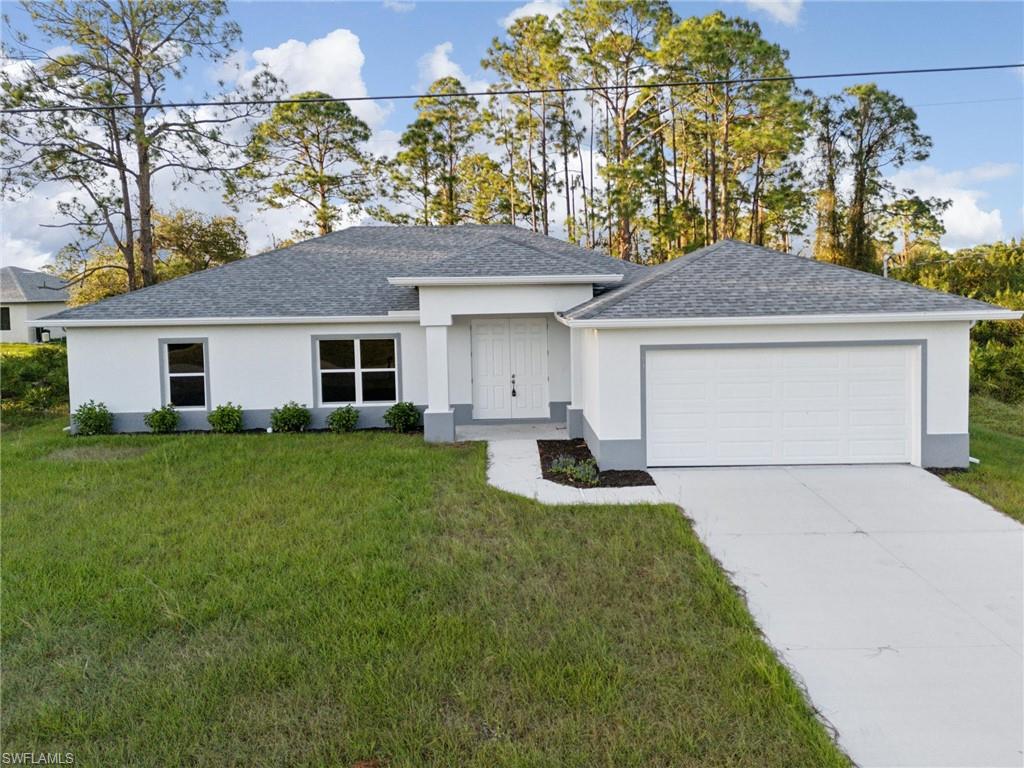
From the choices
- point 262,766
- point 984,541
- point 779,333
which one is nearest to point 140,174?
point 779,333

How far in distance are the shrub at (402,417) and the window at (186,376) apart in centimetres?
429

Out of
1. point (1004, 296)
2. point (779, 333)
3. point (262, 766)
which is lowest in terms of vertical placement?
point (262, 766)

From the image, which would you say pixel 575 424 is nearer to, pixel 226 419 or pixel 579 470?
pixel 579 470

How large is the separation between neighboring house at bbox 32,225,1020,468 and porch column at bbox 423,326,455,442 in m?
0.03

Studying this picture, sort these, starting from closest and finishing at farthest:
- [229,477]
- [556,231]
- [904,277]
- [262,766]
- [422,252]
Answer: [262,766] < [229,477] < [422,252] < [904,277] < [556,231]

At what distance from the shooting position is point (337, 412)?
44.1ft

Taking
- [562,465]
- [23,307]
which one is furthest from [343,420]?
[23,307]

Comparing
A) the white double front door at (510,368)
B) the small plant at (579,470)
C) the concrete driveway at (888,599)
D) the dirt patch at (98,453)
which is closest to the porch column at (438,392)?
the white double front door at (510,368)

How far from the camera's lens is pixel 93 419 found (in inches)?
520

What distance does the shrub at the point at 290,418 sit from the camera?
43.7ft

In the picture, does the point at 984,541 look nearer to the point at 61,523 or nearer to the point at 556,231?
the point at 61,523

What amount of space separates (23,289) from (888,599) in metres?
49.8

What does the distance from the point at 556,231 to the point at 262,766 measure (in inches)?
1206

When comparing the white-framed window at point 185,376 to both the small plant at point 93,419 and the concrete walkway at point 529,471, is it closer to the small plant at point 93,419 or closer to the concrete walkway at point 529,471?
the small plant at point 93,419
